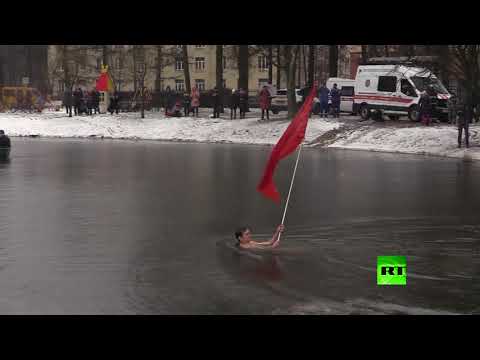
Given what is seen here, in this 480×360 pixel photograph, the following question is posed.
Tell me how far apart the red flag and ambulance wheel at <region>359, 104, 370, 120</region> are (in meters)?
30.1

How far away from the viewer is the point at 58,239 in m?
15.4

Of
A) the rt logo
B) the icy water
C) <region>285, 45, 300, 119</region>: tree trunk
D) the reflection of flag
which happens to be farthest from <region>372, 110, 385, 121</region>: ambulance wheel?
the rt logo

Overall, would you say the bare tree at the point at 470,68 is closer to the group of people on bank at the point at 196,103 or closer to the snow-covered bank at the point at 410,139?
→ the snow-covered bank at the point at 410,139

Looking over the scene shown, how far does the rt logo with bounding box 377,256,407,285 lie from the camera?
39.3 ft

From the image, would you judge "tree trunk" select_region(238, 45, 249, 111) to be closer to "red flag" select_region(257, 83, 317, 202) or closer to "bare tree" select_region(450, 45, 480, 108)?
"bare tree" select_region(450, 45, 480, 108)

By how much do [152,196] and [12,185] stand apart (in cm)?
444

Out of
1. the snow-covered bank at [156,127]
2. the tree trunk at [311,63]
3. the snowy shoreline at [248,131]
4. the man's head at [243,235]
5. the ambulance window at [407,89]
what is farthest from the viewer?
the tree trunk at [311,63]

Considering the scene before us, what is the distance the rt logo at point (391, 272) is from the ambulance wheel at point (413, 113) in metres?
31.0

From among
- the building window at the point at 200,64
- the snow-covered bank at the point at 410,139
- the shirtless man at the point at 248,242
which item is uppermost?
the building window at the point at 200,64

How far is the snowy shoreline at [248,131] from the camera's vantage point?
121 feet

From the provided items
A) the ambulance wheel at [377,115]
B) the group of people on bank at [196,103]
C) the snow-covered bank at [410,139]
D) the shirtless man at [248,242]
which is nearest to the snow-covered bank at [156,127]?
the group of people on bank at [196,103]

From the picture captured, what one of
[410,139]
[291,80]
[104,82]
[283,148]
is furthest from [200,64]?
[283,148]
